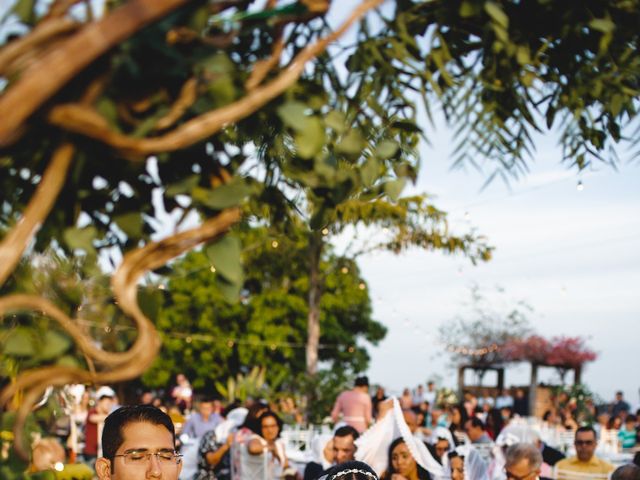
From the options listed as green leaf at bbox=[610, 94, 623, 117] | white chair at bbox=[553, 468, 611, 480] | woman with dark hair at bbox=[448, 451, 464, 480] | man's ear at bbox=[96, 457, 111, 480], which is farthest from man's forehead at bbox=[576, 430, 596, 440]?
green leaf at bbox=[610, 94, 623, 117]

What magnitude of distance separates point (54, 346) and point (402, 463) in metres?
6.35

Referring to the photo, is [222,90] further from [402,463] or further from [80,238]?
[402,463]

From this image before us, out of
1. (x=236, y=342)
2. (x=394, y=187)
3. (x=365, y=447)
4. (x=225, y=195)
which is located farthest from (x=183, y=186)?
(x=236, y=342)

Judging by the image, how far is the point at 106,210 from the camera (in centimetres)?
181

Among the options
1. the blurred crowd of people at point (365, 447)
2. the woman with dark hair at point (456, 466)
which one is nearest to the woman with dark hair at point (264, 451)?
the blurred crowd of people at point (365, 447)

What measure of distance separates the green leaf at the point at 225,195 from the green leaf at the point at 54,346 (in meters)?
0.35

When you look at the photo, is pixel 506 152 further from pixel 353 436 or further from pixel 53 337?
pixel 353 436

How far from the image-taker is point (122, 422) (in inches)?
144

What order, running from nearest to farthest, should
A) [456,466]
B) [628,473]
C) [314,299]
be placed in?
[628,473] → [456,466] → [314,299]

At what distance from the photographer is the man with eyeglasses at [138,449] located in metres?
3.58

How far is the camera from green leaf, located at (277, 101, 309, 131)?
1.66 meters

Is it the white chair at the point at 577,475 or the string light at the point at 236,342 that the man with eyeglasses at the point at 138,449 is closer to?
the white chair at the point at 577,475

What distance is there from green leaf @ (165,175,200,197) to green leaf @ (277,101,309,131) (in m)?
0.20

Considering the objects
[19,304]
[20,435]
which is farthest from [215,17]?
[20,435]
